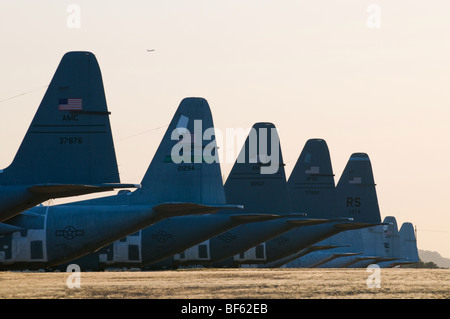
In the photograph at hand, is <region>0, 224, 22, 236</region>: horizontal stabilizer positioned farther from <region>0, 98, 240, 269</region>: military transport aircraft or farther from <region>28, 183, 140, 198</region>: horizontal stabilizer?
<region>28, 183, 140, 198</region>: horizontal stabilizer

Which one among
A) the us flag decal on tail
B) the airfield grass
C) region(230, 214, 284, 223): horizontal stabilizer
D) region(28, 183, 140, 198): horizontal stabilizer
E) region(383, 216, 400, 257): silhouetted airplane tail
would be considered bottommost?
the airfield grass

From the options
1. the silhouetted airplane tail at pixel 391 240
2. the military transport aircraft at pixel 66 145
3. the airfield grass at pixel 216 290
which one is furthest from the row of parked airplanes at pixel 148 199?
the silhouetted airplane tail at pixel 391 240

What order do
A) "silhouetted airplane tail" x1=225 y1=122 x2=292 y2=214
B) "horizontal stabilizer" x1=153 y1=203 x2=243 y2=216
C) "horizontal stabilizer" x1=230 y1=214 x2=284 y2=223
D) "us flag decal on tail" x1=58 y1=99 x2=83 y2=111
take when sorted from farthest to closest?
"silhouetted airplane tail" x1=225 y1=122 x2=292 y2=214
"horizontal stabilizer" x1=230 y1=214 x2=284 y2=223
"horizontal stabilizer" x1=153 y1=203 x2=243 y2=216
"us flag decal on tail" x1=58 y1=99 x2=83 y2=111

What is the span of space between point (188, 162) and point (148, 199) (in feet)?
11.8

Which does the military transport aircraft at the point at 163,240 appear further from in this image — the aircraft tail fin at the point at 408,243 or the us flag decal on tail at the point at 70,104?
the aircraft tail fin at the point at 408,243

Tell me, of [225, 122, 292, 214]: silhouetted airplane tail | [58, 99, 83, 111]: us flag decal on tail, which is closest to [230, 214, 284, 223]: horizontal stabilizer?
[225, 122, 292, 214]: silhouetted airplane tail

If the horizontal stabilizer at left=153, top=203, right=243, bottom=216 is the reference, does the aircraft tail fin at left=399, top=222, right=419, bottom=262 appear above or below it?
above

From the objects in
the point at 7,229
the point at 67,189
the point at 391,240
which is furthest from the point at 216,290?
the point at 391,240

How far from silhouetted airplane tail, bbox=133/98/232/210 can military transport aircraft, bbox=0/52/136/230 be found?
33.1ft

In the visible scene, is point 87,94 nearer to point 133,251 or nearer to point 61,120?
point 61,120

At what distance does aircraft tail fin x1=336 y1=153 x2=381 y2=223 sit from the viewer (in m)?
76.3

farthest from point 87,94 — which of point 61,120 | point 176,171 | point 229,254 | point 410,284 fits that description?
point 229,254

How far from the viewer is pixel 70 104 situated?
36.8 meters

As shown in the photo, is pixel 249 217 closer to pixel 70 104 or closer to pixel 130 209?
pixel 130 209
